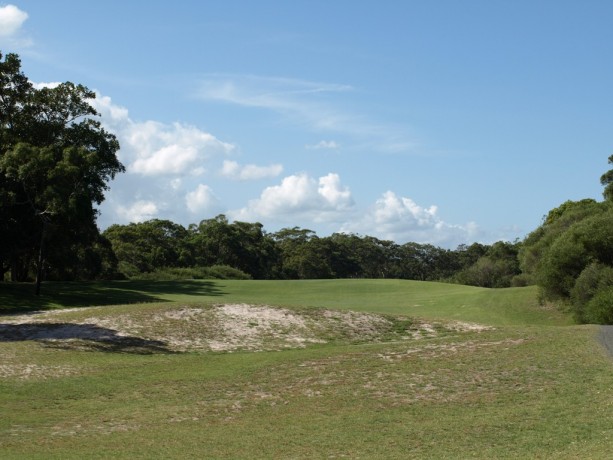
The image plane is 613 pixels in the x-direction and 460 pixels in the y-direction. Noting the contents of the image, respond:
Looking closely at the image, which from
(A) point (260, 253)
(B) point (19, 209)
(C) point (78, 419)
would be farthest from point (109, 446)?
(A) point (260, 253)

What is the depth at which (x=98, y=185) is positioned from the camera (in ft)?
179

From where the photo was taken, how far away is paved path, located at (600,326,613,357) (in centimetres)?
2541

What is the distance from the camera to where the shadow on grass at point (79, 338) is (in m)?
32.9

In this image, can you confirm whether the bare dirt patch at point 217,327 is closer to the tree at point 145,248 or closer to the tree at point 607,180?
the tree at point 607,180

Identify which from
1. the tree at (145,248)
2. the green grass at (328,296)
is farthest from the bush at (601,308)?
the tree at (145,248)

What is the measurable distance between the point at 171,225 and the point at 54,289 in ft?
230

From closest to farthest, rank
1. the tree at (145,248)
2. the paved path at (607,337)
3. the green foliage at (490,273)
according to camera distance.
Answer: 1. the paved path at (607,337)
2. the tree at (145,248)
3. the green foliage at (490,273)

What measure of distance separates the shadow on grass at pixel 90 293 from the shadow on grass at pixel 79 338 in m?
7.79

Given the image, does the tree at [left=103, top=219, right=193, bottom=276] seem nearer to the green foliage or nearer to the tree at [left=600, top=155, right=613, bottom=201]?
the green foliage

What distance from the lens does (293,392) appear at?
76.4 ft

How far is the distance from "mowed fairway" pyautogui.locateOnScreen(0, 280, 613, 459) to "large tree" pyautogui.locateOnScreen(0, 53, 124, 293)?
10.8 metres

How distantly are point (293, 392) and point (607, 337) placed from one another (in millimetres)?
13273

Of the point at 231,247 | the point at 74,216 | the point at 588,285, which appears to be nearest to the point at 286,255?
the point at 231,247

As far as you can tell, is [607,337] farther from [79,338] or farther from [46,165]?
[46,165]
